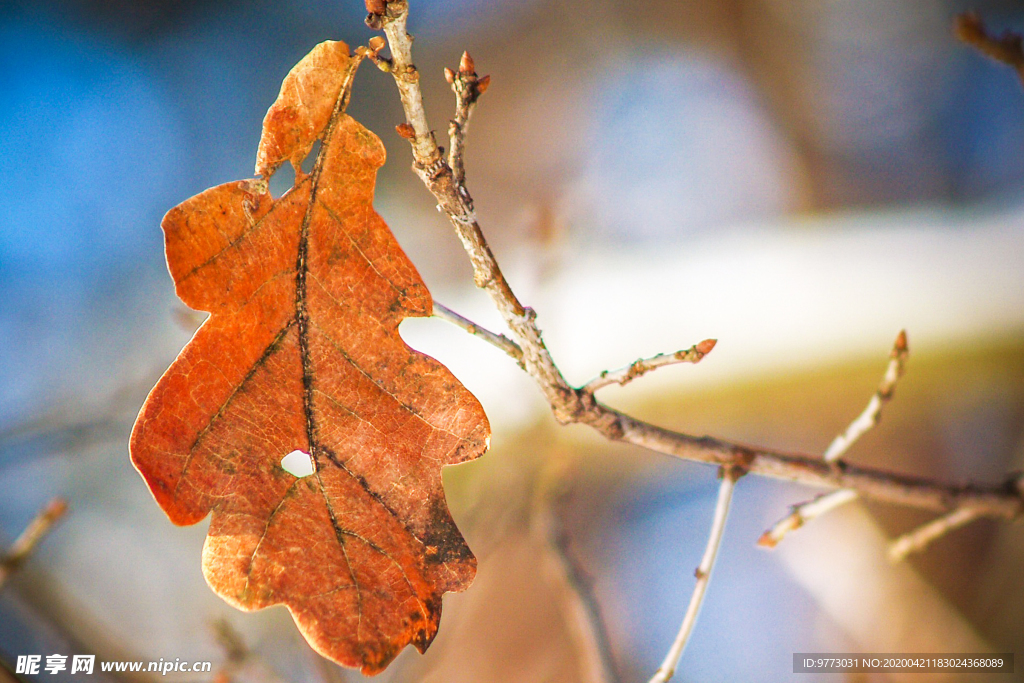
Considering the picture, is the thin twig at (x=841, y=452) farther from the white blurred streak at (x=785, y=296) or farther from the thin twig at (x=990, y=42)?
the white blurred streak at (x=785, y=296)

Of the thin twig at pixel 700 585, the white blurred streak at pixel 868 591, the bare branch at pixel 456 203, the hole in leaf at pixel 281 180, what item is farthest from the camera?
the hole in leaf at pixel 281 180

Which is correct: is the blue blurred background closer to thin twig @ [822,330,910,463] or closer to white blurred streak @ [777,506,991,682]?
white blurred streak @ [777,506,991,682]

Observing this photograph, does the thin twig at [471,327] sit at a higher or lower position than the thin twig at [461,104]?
lower

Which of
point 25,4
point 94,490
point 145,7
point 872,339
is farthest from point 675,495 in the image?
point 25,4

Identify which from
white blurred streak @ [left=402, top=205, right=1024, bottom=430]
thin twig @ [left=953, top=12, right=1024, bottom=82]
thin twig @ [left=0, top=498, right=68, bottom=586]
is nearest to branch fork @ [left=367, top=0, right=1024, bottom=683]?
thin twig @ [left=953, top=12, right=1024, bottom=82]

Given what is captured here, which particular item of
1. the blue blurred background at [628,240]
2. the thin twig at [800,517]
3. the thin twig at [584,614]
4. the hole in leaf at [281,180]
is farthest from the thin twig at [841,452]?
the hole in leaf at [281,180]
